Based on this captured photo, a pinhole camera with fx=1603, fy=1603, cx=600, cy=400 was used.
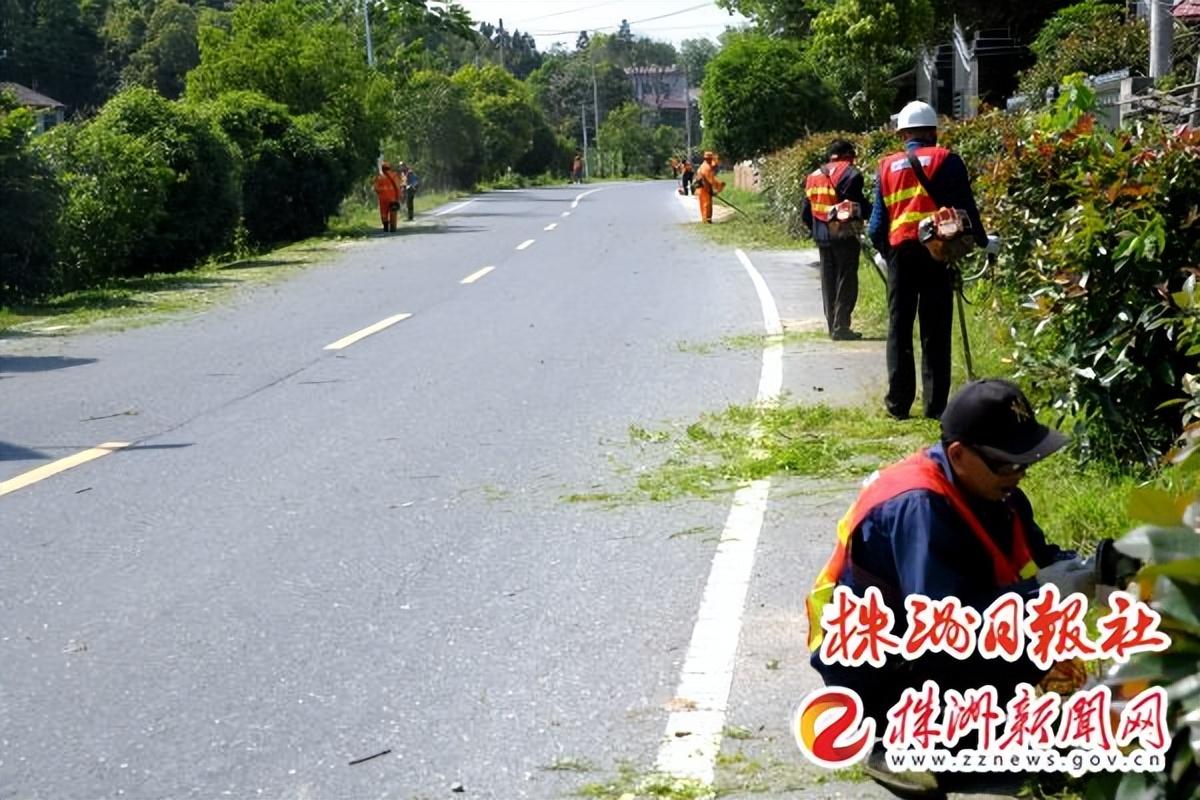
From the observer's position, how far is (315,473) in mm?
8703

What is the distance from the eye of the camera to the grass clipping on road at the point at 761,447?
8.24 m

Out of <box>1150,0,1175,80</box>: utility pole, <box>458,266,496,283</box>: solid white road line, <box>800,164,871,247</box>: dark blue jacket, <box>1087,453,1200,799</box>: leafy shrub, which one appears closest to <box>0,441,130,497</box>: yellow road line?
<box>800,164,871,247</box>: dark blue jacket

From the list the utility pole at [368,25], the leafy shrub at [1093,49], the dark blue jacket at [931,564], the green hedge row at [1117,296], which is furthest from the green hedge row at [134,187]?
the utility pole at [368,25]

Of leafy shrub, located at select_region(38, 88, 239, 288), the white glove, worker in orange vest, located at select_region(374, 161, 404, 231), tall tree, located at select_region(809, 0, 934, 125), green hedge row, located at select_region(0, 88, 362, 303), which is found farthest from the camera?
worker in orange vest, located at select_region(374, 161, 404, 231)

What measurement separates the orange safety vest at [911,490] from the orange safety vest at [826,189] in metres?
9.24

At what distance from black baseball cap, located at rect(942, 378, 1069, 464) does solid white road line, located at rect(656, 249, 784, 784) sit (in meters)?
1.22

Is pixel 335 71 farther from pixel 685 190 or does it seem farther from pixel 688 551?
pixel 688 551

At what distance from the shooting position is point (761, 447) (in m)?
8.99

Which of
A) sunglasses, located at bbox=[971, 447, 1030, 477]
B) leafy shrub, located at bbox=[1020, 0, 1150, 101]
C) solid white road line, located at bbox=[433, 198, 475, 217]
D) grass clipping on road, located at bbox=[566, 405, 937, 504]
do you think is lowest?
grass clipping on road, located at bbox=[566, 405, 937, 504]

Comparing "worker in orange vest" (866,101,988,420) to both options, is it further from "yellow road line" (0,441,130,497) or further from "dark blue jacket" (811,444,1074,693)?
"dark blue jacket" (811,444,1074,693)

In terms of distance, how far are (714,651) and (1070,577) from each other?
5.80ft

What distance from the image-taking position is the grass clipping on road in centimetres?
824

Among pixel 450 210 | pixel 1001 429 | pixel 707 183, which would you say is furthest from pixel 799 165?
pixel 450 210

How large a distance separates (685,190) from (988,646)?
4873 centimetres
